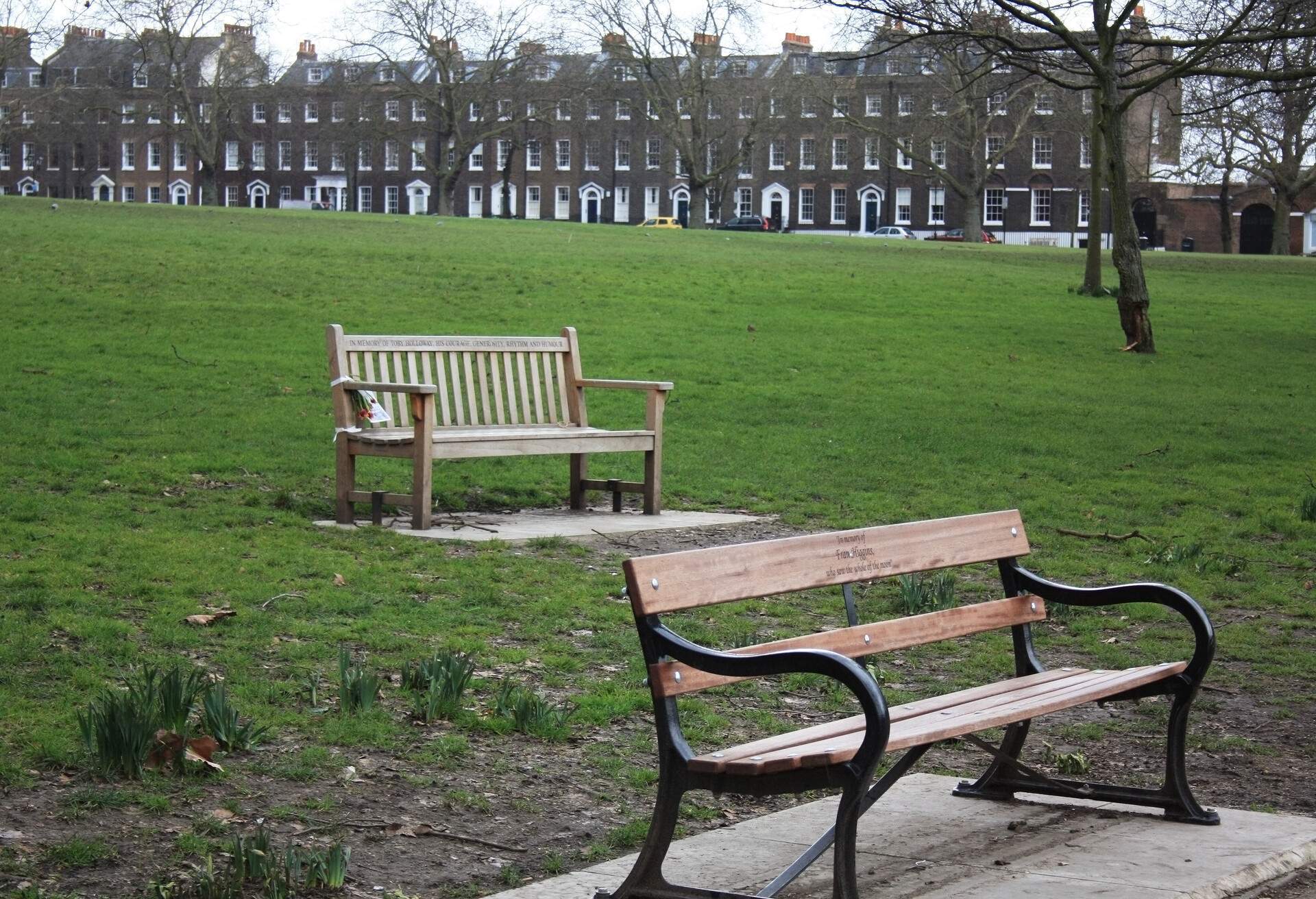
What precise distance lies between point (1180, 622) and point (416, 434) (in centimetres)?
423

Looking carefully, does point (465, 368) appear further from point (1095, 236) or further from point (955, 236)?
point (955, 236)

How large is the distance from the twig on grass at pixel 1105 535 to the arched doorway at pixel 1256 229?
6701 centimetres

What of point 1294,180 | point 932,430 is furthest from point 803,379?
point 1294,180

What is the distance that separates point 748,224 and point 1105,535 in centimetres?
6732

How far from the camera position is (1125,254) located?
19453mm

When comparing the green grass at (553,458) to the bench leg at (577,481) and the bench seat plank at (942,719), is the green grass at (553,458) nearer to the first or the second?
the bench leg at (577,481)

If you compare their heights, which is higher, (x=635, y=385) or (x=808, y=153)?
(x=808, y=153)

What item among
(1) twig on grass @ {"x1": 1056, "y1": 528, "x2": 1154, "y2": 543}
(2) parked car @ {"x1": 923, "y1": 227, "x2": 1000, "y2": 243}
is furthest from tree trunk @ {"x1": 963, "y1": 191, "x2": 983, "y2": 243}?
(1) twig on grass @ {"x1": 1056, "y1": 528, "x2": 1154, "y2": 543}

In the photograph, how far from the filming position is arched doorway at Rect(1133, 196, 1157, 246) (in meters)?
72.1

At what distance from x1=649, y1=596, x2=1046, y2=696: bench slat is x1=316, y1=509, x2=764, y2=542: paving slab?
4.51 metres

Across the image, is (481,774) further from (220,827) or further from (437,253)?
(437,253)

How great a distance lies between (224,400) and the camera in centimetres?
1345

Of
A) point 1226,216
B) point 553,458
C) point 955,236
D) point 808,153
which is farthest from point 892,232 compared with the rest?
point 553,458

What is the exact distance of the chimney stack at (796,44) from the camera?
74062 millimetres
